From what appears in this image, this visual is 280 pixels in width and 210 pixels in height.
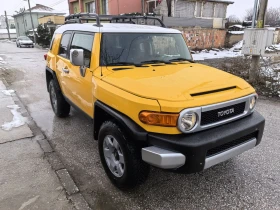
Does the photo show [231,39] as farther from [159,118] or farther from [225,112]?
[159,118]

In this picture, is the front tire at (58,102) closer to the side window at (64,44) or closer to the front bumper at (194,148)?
the side window at (64,44)

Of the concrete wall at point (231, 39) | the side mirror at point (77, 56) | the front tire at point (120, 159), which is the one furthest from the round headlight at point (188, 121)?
the concrete wall at point (231, 39)

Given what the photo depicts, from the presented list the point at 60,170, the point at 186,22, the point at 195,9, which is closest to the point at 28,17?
the point at 195,9

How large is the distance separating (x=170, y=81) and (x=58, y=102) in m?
A: 3.00

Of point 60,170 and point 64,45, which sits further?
point 64,45

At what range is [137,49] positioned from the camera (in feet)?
11.4

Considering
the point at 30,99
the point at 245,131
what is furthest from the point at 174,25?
the point at 245,131

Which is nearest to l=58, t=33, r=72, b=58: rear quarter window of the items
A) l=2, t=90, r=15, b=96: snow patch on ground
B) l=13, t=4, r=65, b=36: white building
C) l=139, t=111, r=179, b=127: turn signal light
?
l=139, t=111, r=179, b=127: turn signal light

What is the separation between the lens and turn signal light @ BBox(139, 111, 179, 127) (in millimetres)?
2340

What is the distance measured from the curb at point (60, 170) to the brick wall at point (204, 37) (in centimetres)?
1784

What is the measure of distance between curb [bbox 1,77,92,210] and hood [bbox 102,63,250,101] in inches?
53.3

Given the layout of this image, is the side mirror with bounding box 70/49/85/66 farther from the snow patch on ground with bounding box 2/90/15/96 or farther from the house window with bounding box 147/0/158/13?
the house window with bounding box 147/0/158/13

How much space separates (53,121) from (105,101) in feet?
8.78

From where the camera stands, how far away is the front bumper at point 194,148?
227 centimetres
